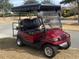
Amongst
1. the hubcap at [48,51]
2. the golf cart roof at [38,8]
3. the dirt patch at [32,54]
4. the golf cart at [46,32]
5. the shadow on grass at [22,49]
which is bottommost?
the shadow on grass at [22,49]

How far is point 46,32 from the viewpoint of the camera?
9820 mm

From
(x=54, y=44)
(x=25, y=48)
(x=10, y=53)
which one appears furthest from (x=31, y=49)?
(x=54, y=44)

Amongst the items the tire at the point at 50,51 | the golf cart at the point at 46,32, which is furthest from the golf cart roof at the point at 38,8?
the tire at the point at 50,51

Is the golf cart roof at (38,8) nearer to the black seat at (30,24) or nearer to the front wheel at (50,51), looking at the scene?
the black seat at (30,24)

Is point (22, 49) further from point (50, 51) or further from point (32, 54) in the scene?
point (50, 51)

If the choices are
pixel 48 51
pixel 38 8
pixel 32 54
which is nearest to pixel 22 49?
pixel 32 54

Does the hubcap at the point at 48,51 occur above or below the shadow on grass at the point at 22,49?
above

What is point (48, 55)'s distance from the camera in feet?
31.0

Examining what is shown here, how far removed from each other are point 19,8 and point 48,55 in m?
3.09

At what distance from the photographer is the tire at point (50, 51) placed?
9.25 m

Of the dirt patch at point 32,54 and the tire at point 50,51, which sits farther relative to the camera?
the dirt patch at point 32,54

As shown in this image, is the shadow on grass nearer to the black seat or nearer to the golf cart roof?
the black seat

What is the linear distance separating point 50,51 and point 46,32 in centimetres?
93

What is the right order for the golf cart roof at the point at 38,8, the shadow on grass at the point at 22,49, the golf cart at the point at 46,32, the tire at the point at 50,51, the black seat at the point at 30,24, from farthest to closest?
the black seat at the point at 30,24
the golf cart roof at the point at 38,8
the shadow on grass at the point at 22,49
the golf cart at the point at 46,32
the tire at the point at 50,51
